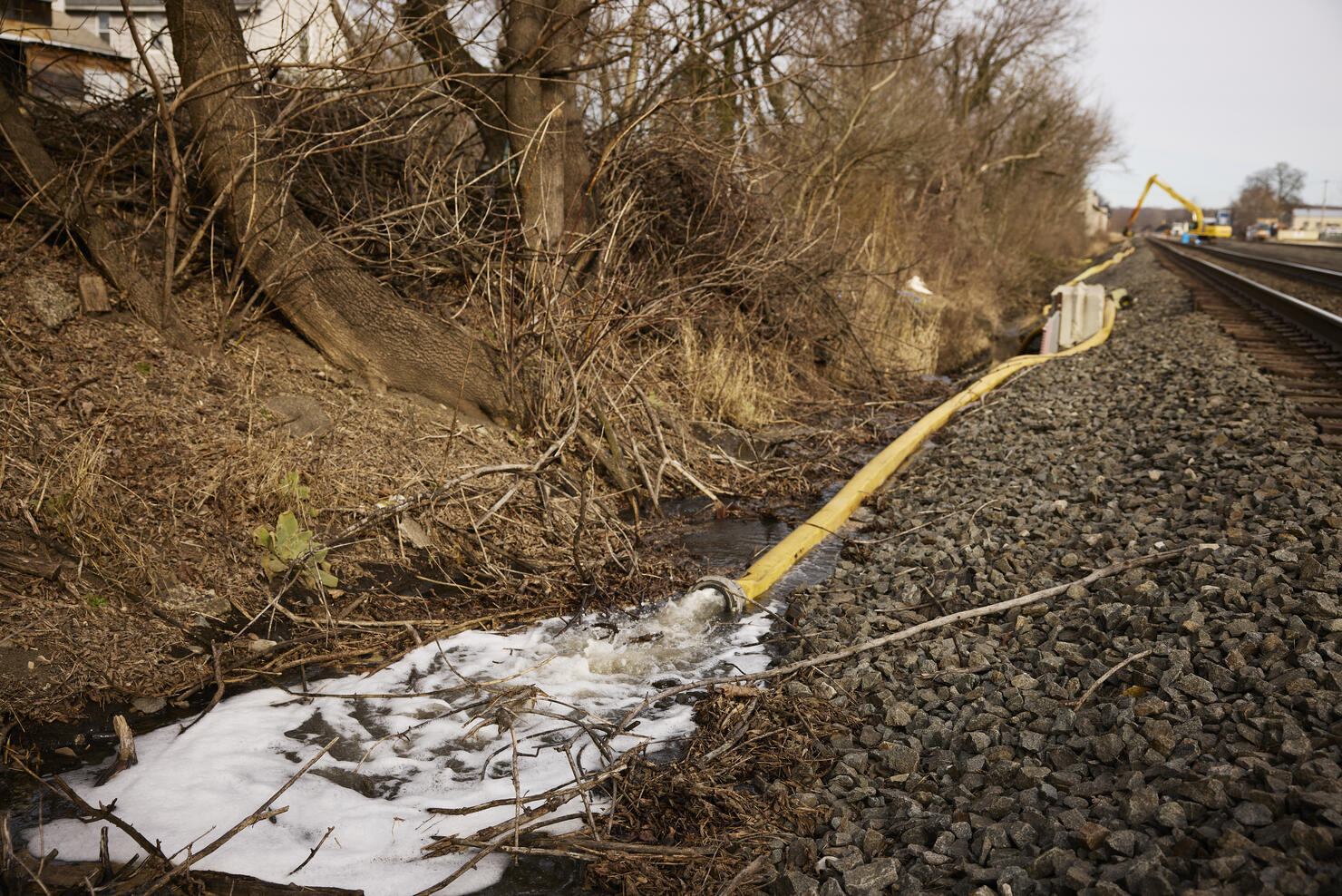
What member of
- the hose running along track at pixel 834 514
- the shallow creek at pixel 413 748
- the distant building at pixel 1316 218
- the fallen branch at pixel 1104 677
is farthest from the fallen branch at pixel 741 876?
the distant building at pixel 1316 218

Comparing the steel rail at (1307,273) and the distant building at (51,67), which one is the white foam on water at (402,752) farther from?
the steel rail at (1307,273)

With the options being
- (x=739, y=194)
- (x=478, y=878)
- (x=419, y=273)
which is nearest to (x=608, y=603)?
(x=478, y=878)

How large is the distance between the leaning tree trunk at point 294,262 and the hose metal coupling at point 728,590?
2.31 metres

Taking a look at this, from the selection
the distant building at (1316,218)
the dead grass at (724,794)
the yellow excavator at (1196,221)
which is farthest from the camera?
the distant building at (1316,218)

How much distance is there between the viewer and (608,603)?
5055 millimetres

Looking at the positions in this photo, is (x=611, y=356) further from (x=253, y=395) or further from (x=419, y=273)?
(x=253, y=395)

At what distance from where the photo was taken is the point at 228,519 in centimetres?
474

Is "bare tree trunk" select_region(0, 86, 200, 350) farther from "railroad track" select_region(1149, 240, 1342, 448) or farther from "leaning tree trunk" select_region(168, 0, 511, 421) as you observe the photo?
"railroad track" select_region(1149, 240, 1342, 448)

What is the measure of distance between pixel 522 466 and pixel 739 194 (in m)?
4.94

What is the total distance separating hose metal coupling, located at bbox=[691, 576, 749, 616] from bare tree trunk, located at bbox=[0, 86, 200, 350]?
372 cm

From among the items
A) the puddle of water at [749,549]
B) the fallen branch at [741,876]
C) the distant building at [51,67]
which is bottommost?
the fallen branch at [741,876]

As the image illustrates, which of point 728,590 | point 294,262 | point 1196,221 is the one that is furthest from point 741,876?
point 1196,221

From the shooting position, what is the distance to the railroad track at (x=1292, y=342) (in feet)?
23.4

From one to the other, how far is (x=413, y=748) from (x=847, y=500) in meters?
3.81
